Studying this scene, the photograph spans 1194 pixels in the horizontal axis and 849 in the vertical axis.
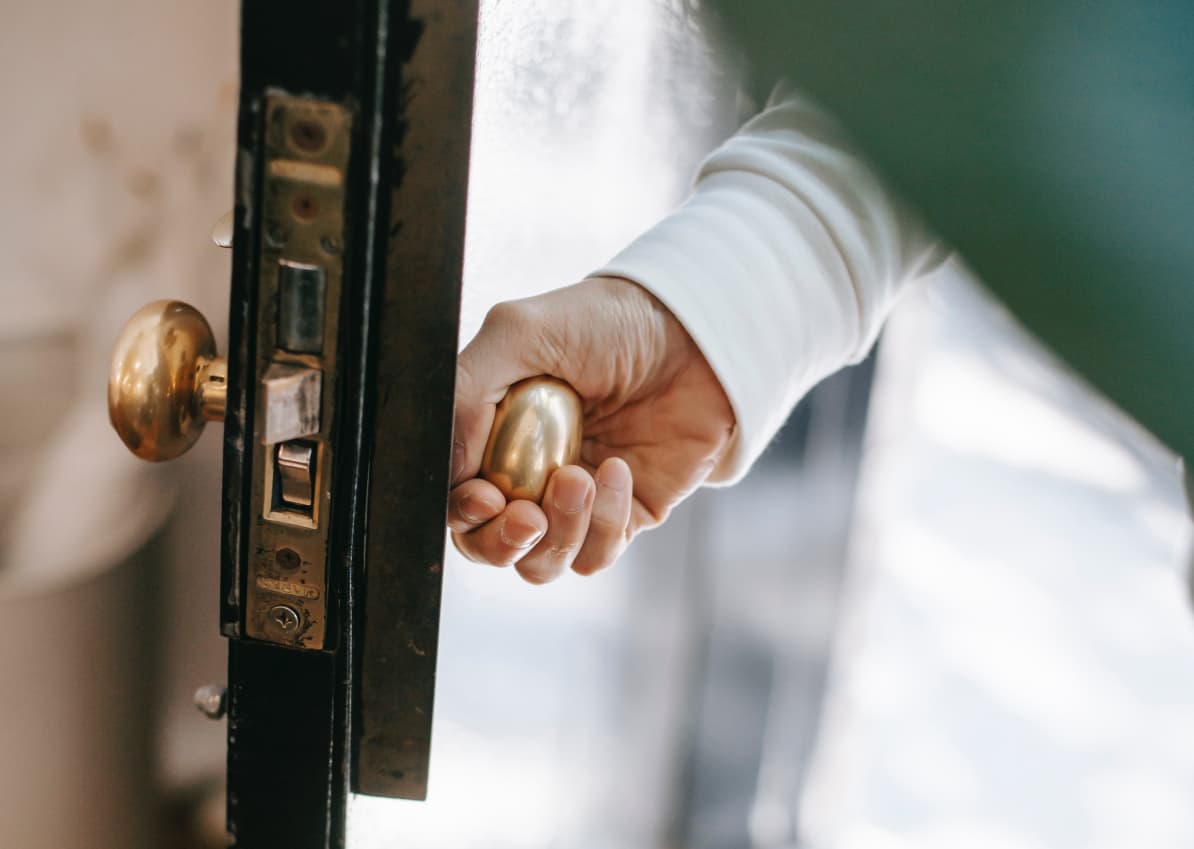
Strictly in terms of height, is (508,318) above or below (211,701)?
above

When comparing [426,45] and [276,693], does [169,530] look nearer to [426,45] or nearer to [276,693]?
[276,693]

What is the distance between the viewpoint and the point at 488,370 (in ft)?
1.37

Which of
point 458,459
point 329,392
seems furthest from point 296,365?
point 458,459

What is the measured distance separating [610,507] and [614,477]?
0.01 meters

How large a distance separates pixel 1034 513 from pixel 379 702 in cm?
100

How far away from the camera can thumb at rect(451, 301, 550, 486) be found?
0.39m

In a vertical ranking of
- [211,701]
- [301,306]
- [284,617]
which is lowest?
[211,701]

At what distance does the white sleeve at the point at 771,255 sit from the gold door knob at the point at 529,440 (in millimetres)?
135

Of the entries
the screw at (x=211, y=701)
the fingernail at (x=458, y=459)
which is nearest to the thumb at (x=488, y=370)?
the fingernail at (x=458, y=459)

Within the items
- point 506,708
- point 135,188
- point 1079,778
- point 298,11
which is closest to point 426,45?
point 298,11

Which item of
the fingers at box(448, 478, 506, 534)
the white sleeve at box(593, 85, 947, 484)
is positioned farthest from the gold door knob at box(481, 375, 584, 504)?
the white sleeve at box(593, 85, 947, 484)

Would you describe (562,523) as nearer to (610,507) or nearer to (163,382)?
(610,507)

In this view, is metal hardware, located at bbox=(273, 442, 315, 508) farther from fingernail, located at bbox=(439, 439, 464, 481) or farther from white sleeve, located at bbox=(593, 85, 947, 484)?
white sleeve, located at bbox=(593, 85, 947, 484)

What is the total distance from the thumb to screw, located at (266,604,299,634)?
0.09 m
